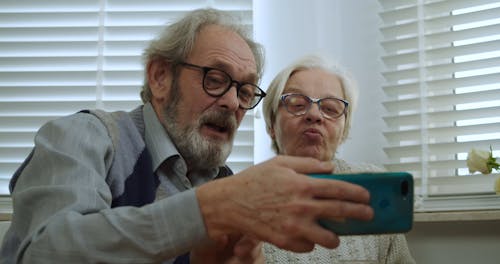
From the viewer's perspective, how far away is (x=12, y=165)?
207 cm

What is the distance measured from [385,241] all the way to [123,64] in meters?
1.19

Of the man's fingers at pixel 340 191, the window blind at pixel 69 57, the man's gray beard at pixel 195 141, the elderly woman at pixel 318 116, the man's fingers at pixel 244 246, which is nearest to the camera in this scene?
the man's fingers at pixel 340 191

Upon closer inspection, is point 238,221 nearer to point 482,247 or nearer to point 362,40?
point 482,247

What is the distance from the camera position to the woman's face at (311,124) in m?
1.62

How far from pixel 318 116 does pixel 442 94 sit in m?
0.52

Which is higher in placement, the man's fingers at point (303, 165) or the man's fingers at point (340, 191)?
the man's fingers at point (303, 165)

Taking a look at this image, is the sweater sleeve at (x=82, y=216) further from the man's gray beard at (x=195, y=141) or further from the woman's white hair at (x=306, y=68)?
the woman's white hair at (x=306, y=68)

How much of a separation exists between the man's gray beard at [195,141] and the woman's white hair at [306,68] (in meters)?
0.51

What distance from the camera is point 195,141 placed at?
47.1 inches

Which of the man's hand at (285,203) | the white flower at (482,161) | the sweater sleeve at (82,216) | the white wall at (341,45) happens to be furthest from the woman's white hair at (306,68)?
the man's hand at (285,203)

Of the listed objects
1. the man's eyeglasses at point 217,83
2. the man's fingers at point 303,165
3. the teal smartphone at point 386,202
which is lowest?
the teal smartphone at point 386,202

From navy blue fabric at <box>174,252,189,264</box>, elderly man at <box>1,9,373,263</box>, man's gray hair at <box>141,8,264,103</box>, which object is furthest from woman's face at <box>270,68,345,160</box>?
navy blue fabric at <box>174,252,189,264</box>

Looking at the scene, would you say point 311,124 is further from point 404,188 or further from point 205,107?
point 404,188

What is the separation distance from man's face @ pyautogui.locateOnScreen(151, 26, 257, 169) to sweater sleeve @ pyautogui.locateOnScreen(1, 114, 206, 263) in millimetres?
278
